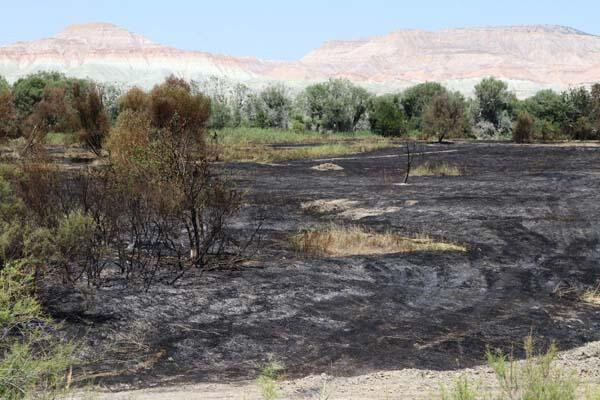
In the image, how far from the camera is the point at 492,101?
80750mm

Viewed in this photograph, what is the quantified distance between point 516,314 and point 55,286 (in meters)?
6.42

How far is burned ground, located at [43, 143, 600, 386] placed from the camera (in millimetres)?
8406

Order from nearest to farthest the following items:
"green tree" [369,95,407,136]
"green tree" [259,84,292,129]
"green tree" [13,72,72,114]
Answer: "green tree" [369,95,407,136] → "green tree" [13,72,72,114] → "green tree" [259,84,292,129]

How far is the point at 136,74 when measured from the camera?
7185 inches

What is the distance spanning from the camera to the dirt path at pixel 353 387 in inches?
267

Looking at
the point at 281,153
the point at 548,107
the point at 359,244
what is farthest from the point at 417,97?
the point at 359,244

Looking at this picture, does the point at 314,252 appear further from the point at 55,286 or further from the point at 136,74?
the point at 136,74

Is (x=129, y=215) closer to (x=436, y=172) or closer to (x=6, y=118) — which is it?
(x=436, y=172)

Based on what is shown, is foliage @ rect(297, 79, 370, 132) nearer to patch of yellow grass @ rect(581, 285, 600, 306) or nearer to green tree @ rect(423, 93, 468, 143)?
green tree @ rect(423, 93, 468, 143)

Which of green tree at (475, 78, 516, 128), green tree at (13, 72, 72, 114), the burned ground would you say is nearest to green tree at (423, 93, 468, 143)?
green tree at (475, 78, 516, 128)

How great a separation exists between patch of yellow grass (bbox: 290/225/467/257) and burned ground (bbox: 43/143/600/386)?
51 cm

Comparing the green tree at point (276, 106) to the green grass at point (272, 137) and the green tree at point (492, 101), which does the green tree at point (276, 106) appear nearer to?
the green grass at point (272, 137)

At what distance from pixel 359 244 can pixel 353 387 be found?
7.78 m

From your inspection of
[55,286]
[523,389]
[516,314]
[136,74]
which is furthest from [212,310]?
[136,74]
